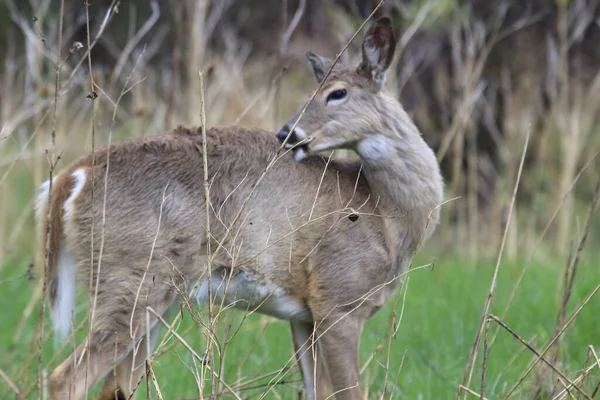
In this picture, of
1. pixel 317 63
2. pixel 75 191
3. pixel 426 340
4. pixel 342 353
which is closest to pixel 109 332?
pixel 75 191

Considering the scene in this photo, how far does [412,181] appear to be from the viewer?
4.47 m

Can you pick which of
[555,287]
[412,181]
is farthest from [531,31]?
[412,181]

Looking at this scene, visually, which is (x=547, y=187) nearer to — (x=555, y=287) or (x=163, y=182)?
(x=555, y=287)

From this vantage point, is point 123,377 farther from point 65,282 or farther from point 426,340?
point 426,340

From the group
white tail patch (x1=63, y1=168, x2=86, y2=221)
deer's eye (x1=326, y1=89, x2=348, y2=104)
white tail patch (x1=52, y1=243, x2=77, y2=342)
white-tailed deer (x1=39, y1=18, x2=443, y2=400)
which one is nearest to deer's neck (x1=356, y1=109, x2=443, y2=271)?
white-tailed deer (x1=39, y1=18, x2=443, y2=400)

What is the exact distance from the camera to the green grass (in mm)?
4668

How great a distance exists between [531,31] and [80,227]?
9.08m

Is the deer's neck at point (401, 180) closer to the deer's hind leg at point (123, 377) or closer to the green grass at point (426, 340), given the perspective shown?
the green grass at point (426, 340)

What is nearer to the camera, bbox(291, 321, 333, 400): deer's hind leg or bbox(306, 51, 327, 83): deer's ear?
bbox(291, 321, 333, 400): deer's hind leg

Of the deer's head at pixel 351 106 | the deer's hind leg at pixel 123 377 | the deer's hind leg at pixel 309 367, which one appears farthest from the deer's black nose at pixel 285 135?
the deer's hind leg at pixel 123 377

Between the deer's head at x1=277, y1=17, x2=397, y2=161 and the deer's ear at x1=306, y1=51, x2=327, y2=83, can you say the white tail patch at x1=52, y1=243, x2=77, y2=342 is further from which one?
the deer's ear at x1=306, y1=51, x2=327, y2=83

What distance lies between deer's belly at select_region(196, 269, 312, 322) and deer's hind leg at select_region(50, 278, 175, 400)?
22 centimetres

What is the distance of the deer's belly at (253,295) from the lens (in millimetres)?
4113

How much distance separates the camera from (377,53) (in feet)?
14.7
